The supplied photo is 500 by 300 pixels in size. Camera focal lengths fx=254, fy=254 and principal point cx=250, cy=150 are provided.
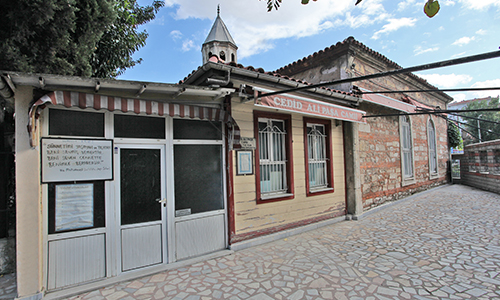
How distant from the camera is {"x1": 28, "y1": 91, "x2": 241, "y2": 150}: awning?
3023 millimetres

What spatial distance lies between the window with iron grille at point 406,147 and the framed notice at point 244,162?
23.2ft

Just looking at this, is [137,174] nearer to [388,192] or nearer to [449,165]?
[388,192]

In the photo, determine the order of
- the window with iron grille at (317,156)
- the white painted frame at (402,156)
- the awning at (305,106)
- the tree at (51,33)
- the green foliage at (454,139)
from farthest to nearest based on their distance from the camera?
1. the green foliage at (454,139)
2. the white painted frame at (402,156)
3. the window with iron grille at (317,156)
4. the awning at (305,106)
5. the tree at (51,33)

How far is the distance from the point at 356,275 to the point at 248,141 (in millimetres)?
2785

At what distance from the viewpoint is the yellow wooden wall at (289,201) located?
15.6 ft

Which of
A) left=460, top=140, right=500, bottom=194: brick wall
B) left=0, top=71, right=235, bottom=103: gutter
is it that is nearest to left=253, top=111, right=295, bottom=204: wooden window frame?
left=0, top=71, right=235, bottom=103: gutter

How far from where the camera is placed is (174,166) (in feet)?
13.6

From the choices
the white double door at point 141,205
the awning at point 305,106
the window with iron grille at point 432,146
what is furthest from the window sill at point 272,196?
the window with iron grille at point 432,146

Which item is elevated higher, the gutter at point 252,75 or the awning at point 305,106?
the gutter at point 252,75

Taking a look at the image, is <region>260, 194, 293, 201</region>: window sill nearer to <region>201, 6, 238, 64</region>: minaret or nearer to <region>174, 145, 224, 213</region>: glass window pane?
<region>174, 145, 224, 213</region>: glass window pane

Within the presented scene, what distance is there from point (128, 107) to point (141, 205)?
1.47 meters

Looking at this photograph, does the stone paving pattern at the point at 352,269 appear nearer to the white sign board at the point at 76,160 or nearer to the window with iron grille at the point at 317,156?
the window with iron grille at the point at 317,156

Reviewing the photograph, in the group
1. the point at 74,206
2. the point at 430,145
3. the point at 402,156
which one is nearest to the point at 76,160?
the point at 74,206

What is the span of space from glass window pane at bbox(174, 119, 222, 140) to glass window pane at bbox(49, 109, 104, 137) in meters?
1.11
